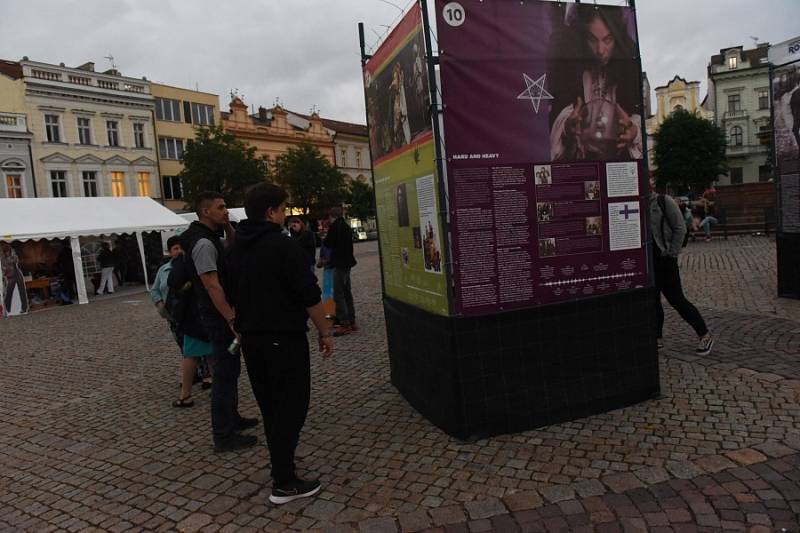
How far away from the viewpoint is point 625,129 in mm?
4438

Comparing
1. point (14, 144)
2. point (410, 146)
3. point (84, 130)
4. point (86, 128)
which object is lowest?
point (410, 146)

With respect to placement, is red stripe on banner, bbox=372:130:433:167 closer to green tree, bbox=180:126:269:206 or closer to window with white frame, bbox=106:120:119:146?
green tree, bbox=180:126:269:206

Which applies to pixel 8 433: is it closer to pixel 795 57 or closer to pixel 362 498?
pixel 362 498

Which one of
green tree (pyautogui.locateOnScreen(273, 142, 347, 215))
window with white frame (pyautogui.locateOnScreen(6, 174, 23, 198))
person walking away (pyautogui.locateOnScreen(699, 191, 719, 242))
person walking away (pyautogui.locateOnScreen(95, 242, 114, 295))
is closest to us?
person walking away (pyautogui.locateOnScreen(699, 191, 719, 242))

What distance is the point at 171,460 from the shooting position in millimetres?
4379

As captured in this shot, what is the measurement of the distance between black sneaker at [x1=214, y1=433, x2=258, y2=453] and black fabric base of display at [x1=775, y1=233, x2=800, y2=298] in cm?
778

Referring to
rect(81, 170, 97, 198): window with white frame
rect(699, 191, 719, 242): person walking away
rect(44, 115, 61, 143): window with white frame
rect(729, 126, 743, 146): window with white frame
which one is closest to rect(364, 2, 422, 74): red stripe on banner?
rect(699, 191, 719, 242): person walking away

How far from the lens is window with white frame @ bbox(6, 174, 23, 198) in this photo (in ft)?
114

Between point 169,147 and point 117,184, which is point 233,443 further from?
point 169,147

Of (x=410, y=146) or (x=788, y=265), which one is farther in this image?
(x=788, y=265)

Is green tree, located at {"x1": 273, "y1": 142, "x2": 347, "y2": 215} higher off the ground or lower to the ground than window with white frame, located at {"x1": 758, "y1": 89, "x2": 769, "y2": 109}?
lower

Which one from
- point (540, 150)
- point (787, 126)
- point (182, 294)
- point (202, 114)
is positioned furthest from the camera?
point (202, 114)

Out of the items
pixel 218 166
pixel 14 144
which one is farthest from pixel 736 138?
pixel 14 144

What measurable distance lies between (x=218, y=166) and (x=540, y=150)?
122 feet
